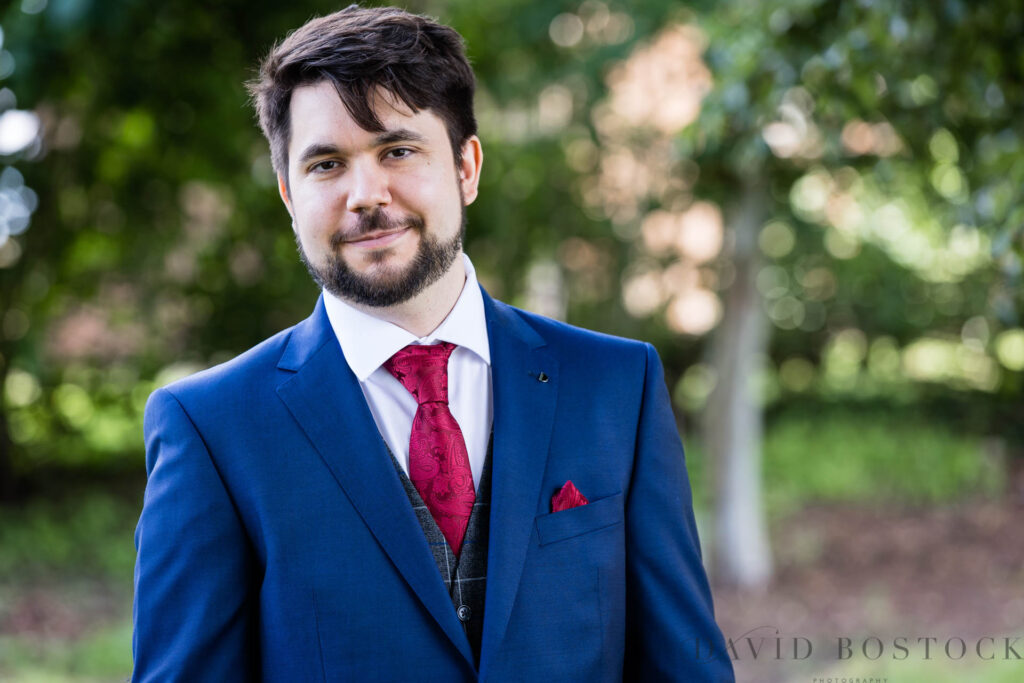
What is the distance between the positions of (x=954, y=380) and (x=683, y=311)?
146 inches

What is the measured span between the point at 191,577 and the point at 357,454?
339mm

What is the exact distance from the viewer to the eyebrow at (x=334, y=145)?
68.1 inches

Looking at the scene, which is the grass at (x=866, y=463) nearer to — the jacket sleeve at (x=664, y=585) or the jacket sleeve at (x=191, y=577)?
the jacket sleeve at (x=664, y=585)

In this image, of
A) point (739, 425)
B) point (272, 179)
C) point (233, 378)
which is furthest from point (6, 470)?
point (233, 378)

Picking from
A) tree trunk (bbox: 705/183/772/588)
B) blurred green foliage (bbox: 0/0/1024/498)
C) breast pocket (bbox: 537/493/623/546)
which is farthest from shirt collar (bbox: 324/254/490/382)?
tree trunk (bbox: 705/183/772/588)

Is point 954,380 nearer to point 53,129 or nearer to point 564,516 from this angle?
point 53,129

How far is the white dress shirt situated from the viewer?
183 centimetres

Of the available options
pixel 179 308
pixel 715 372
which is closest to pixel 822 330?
pixel 715 372

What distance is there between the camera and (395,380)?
1858 millimetres

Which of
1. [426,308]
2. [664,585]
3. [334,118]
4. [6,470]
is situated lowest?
[6,470]

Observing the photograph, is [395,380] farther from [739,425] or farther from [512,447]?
[739,425]

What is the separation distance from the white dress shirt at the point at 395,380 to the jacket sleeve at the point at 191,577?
321 mm

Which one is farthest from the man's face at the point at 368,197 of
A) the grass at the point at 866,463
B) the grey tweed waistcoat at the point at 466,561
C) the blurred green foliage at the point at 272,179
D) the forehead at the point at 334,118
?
the grass at the point at 866,463

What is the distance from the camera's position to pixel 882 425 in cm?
Result: 1029
